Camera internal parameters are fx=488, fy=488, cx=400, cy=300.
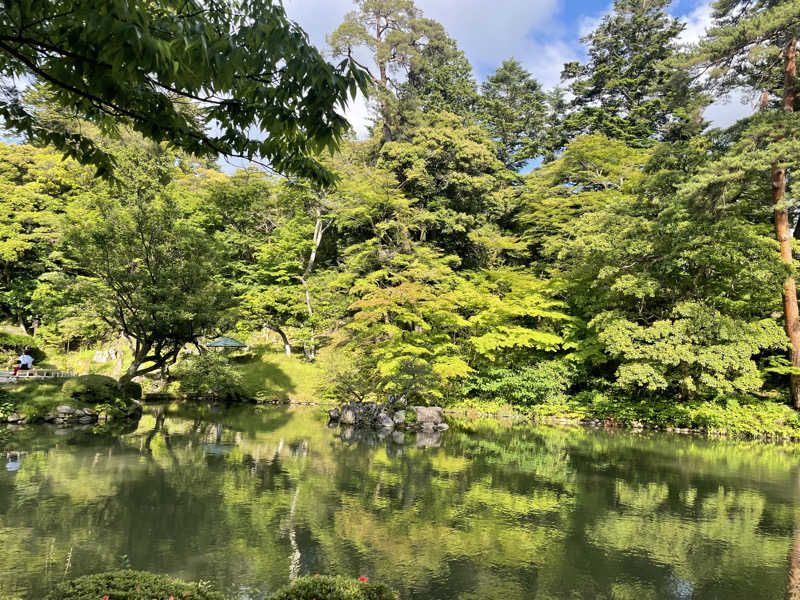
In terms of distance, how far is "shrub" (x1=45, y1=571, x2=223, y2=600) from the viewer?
2.62 metres

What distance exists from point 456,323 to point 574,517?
1185 cm

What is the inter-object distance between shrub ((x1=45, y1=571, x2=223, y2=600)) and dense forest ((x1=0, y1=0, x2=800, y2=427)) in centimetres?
259

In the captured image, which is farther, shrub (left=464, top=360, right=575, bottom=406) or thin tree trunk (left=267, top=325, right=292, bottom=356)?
thin tree trunk (left=267, top=325, right=292, bottom=356)

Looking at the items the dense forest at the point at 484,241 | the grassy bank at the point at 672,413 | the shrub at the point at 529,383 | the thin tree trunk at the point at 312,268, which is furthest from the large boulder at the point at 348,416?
the thin tree trunk at the point at 312,268

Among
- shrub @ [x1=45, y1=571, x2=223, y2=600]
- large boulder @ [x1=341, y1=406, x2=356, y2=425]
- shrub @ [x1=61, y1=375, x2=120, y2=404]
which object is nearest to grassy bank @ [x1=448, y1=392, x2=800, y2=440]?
large boulder @ [x1=341, y1=406, x2=356, y2=425]

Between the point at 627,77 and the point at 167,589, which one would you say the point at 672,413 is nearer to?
the point at 167,589

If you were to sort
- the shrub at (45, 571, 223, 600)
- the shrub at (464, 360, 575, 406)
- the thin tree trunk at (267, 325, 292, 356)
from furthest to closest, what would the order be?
the thin tree trunk at (267, 325, 292, 356) → the shrub at (464, 360, 575, 406) → the shrub at (45, 571, 223, 600)

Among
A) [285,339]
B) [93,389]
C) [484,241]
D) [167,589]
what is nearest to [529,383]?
[484,241]

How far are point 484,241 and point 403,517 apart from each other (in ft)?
54.0

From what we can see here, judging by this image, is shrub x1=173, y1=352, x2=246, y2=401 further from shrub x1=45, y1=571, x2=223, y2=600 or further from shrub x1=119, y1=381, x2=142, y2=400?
shrub x1=45, y1=571, x2=223, y2=600

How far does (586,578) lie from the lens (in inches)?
182

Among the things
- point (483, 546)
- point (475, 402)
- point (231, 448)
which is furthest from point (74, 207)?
point (483, 546)

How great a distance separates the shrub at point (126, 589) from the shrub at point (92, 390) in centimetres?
1265

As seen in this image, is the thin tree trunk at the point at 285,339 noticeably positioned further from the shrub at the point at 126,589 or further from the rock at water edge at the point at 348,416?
the shrub at the point at 126,589
